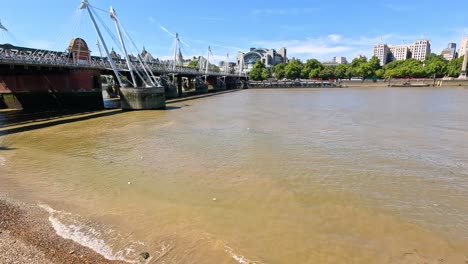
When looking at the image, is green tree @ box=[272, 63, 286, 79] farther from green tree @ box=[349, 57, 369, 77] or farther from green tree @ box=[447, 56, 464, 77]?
green tree @ box=[447, 56, 464, 77]

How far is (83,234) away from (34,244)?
0.96 meters

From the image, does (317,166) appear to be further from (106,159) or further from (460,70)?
(460,70)

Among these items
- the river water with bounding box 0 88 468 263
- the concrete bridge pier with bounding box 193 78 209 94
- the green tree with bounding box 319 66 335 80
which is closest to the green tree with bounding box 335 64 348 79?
the green tree with bounding box 319 66 335 80

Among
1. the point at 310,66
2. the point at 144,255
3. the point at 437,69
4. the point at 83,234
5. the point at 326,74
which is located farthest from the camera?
the point at 310,66

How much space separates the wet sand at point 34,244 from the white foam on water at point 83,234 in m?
0.12

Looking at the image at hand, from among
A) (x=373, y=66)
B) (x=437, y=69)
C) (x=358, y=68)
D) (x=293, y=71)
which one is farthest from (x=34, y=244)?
(x=373, y=66)

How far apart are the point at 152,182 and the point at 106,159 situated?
15.9 ft

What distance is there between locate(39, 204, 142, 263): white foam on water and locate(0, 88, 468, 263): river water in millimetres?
26

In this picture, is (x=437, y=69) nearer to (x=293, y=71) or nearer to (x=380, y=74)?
(x=380, y=74)

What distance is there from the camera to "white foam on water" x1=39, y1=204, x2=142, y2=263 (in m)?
6.20

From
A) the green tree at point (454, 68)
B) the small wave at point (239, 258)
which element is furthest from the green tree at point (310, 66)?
the small wave at point (239, 258)

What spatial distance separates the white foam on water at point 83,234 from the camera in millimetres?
6198

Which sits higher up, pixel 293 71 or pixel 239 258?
pixel 293 71

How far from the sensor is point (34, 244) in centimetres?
630
